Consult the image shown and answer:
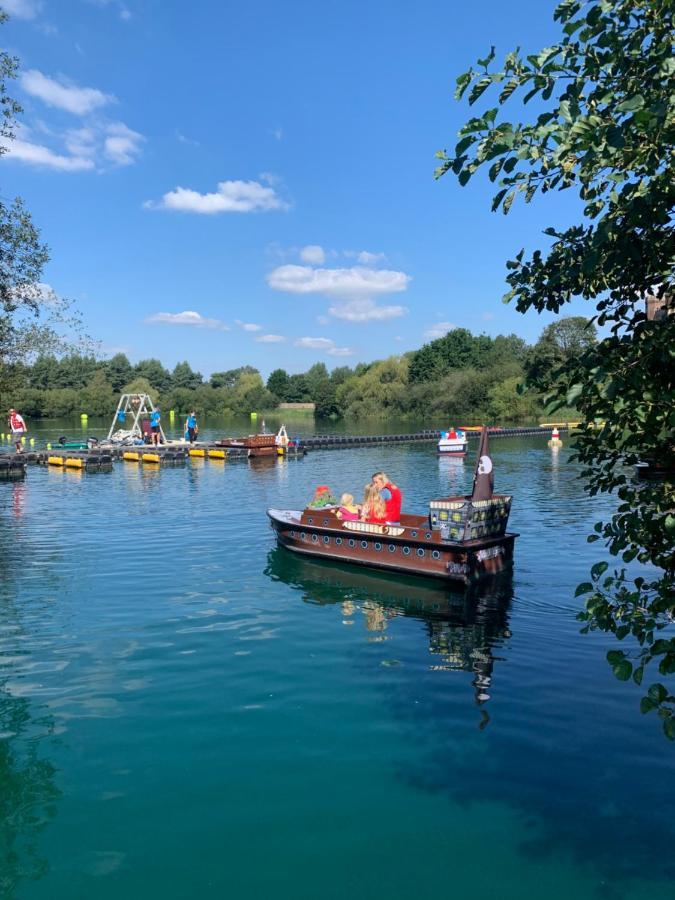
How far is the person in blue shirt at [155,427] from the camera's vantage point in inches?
2042

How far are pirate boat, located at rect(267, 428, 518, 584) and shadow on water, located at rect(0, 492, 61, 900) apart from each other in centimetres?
823

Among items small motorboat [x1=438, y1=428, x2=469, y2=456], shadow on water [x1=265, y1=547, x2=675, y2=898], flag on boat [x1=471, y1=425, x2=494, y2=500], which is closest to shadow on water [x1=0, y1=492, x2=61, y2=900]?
shadow on water [x1=265, y1=547, x2=675, y2=898]

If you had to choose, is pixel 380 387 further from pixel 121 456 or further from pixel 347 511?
pixel 347 511

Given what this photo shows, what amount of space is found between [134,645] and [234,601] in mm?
3277

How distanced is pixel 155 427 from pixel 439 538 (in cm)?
4079

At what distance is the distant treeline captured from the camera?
109875 millimetres

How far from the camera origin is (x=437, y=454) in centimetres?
5406

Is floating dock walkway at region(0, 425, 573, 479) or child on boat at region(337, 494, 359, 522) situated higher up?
floating dock walkway at region(0, 425, 573, 479)

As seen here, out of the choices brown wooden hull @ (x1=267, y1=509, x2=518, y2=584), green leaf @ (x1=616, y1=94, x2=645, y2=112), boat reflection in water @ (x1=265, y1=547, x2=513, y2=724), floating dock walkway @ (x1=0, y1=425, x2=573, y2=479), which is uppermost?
green leaf @ (x1=616, y1=94, x2=645, y2=112)

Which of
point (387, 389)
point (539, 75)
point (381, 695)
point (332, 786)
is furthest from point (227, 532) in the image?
point (387, 389)

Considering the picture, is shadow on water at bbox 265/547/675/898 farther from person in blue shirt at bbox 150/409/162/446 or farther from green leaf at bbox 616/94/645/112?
person in blue shirt at bbox 150/409/162/446

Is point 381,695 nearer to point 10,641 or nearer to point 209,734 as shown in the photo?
point 209,734

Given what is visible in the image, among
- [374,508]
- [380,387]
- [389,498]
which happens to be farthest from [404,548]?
[380,387]

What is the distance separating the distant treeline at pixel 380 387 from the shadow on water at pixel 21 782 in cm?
8966
